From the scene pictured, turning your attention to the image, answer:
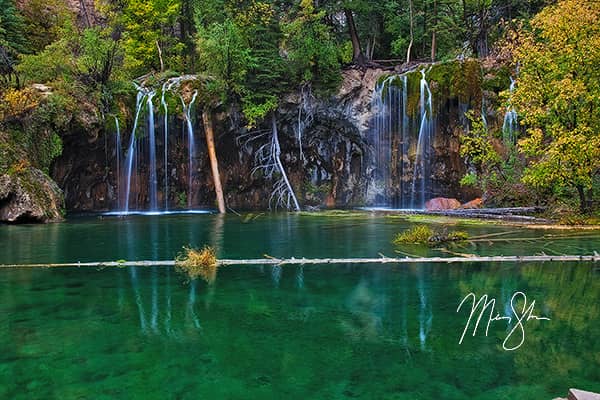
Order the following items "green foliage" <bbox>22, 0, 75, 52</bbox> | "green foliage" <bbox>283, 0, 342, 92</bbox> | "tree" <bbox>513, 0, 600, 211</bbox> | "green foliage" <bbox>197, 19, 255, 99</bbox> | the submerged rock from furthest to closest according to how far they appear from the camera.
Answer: "green foliage" <bbox>22, 0, 75, 52</bbox>, "green foliage" <bbox>283, 0, 342, 92</bbox>, "green foliage" <bbox>197, 19, 255, 99</bbox>, the submerged rock, "tree" <bbox>513, 0, 600, 211</bbox>

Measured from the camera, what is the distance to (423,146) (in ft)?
82.3

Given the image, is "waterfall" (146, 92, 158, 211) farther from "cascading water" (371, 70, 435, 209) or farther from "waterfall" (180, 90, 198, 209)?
A: "cascading water" (371, 70, 435, 209)

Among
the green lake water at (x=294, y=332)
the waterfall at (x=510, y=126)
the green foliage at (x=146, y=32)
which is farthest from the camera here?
the green foliage at (x=146, y=32)

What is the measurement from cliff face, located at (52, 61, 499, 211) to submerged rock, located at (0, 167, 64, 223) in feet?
15.3

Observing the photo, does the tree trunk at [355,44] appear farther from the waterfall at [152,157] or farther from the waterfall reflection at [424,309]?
the waterfall reflection at [424,309]

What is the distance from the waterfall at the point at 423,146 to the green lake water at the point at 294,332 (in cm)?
1479

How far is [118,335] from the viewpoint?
220 inches

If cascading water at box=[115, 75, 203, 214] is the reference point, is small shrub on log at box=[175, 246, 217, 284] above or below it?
below

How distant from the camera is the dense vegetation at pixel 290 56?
14906mm

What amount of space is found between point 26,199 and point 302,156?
14812mm

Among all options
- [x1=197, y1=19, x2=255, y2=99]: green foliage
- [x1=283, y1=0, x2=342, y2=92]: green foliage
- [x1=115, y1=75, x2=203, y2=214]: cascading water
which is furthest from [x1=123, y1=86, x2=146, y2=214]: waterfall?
[x1=283, y1=0, x2=342, y2=92]: green foliage

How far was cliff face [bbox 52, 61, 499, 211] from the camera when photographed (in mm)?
24141
